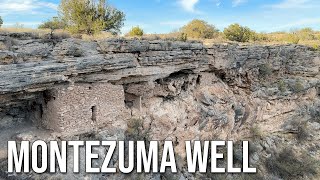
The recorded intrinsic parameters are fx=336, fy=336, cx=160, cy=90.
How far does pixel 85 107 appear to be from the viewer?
8.33 m

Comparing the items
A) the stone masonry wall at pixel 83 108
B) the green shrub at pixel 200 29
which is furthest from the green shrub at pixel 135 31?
the green shrub at pixel 200 29

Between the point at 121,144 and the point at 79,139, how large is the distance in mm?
1104

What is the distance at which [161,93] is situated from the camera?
35.6 feet

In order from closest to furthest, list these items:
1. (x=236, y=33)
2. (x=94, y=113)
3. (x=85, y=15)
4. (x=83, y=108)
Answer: (x=83, y=108)
(x=94, y=113)
(x=85, y=15)
(x=236, y=33)

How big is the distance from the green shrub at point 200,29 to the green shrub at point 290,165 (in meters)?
9.44

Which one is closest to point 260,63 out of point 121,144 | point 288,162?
point 288,162

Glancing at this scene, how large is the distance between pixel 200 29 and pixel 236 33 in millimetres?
2304

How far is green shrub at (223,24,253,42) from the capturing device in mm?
20359

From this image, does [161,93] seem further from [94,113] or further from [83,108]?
[83,108]

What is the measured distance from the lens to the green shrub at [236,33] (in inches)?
802

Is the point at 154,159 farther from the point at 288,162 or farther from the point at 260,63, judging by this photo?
the point at 260,63

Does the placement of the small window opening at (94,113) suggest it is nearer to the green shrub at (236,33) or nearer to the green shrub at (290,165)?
the green shrub at (290,165)

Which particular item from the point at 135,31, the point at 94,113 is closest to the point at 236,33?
the point at 135,31

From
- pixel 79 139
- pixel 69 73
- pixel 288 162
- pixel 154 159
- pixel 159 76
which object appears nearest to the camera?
pixel 69 73
